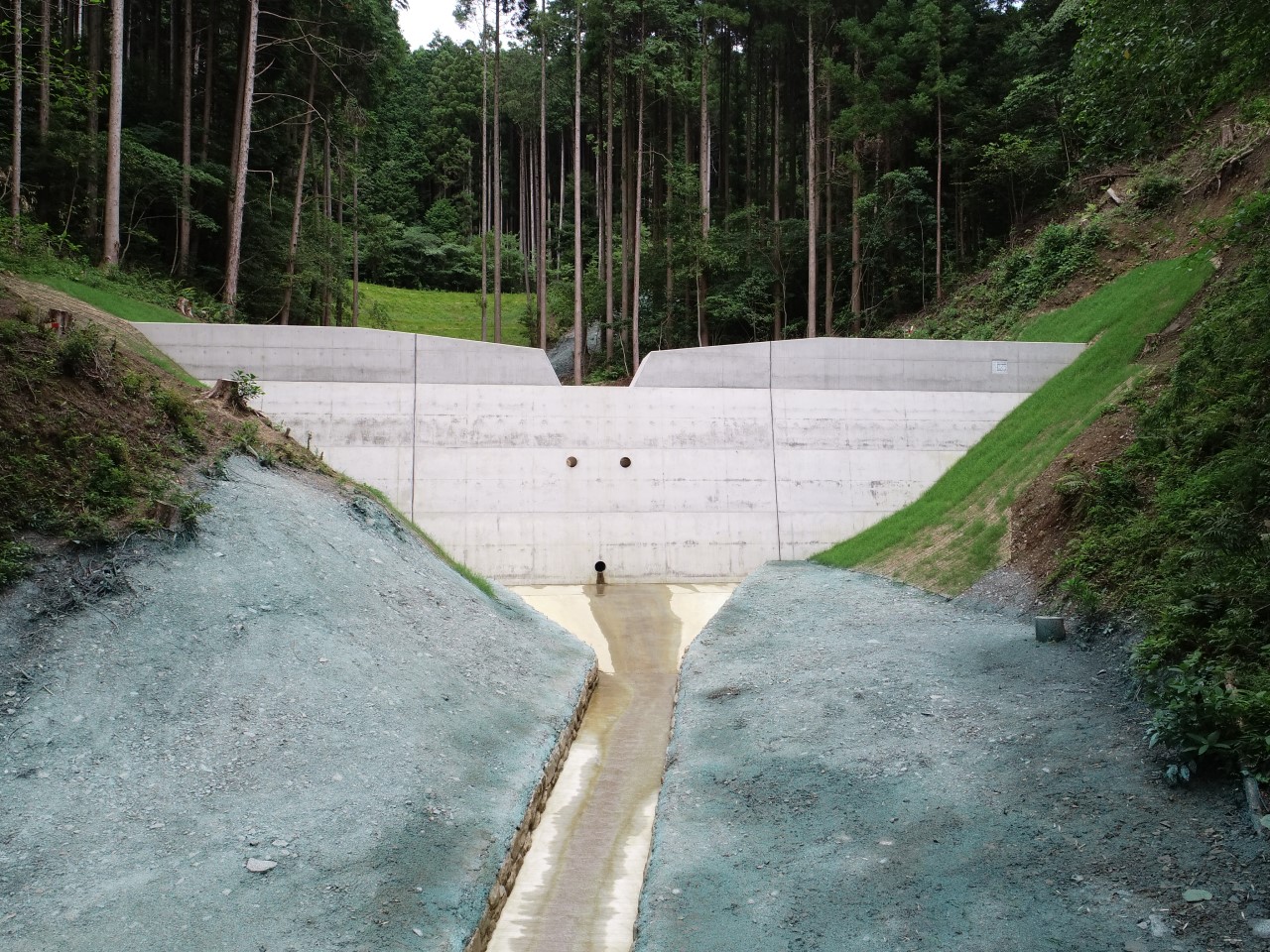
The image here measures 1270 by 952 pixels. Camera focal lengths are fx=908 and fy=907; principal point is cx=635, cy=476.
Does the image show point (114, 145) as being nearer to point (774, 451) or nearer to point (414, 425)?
point (414, 425)

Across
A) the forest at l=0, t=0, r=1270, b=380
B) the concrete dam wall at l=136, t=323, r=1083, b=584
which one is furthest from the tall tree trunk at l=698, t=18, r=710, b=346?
the concrete dam wall at l=136, t=323, r=1083, b=584

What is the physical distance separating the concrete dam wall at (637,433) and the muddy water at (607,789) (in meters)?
2.36

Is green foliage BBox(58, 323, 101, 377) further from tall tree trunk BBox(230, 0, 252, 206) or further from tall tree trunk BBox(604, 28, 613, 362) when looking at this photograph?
tall tree trunk BBox(604, 28, 613, 362)

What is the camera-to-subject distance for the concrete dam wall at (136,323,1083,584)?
71.3 ft

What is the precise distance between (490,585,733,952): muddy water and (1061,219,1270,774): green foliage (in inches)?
201

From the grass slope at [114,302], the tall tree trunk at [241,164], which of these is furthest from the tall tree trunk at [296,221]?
the grass slope at [114,302]

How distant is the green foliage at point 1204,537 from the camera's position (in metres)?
7.49

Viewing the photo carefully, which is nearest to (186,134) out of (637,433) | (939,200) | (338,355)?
(338,355)

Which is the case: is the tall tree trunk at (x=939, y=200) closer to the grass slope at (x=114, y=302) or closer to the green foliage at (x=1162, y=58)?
the green foliage at (x=1162, y=58)

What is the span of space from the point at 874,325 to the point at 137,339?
2360cm

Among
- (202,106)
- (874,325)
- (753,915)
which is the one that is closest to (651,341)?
(874,325)

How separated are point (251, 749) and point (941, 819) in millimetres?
6412

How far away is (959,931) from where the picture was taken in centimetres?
656

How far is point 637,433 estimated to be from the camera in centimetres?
2278
